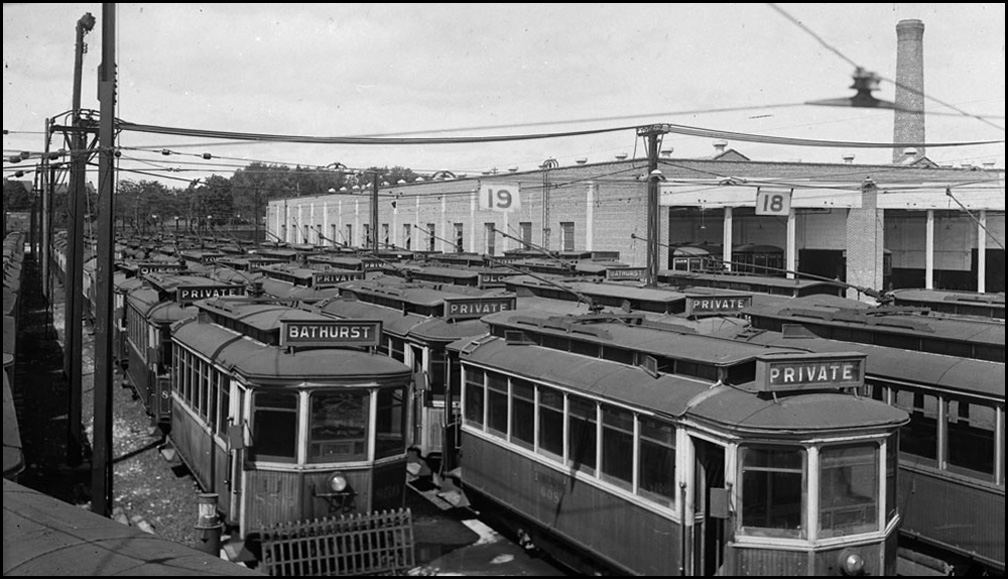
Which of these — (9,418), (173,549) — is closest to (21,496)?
(9,418)

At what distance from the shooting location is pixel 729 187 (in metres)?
36.0

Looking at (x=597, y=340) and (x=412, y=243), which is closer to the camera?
(x=597, y=340)

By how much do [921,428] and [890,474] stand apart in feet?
9.73

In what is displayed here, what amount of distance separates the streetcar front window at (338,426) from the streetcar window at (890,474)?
517 cm

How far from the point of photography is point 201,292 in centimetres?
1770

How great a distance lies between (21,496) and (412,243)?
4713 centimetres

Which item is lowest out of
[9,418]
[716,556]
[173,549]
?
[716,556]

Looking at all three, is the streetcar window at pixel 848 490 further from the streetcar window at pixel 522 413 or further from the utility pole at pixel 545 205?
the utility pole at pixel 545 205

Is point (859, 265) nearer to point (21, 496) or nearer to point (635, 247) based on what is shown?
point (635, 247)

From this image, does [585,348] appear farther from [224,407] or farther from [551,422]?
[224,407]

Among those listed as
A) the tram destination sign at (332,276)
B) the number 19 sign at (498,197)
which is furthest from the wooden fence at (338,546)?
the tram destination sign at (332,276)

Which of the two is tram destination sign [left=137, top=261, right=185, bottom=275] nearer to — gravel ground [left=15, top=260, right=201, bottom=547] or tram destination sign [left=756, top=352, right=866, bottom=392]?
gravel ground [left=15, top=260, right=201, bottom=547]

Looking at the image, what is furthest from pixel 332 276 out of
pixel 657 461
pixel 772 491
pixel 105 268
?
pixel 772 491

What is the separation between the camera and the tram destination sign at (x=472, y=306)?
14.6 meters
